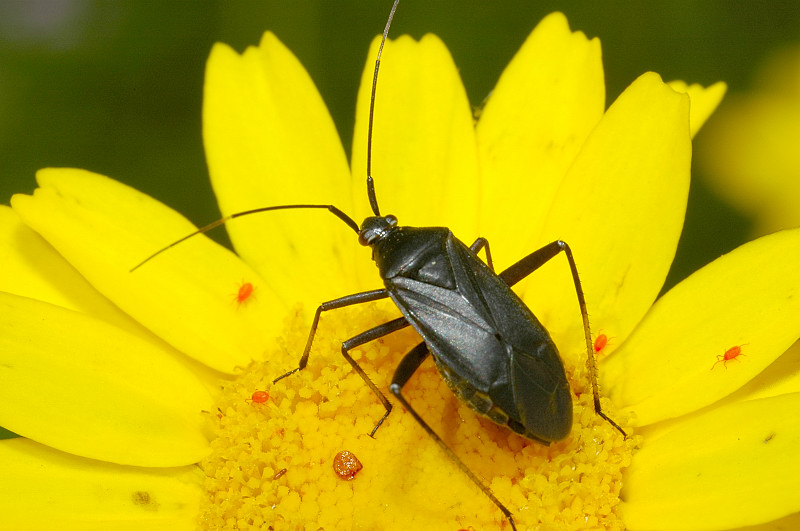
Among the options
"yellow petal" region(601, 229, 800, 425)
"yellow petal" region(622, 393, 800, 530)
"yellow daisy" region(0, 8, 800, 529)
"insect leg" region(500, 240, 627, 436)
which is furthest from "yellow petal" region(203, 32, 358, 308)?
"yellow petal" region(622, 393, 800, 530)

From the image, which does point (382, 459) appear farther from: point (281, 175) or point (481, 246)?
point (281, 175)

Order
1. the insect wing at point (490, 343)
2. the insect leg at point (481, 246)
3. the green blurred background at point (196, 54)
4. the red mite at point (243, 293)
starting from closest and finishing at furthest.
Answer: the insect wing at point (490, 343) < the insect leg at point (481, 246) < the red mite at point (243, 293) < the green blurred background at point (196, 54)

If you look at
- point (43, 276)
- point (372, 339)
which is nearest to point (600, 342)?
point (372, 339)

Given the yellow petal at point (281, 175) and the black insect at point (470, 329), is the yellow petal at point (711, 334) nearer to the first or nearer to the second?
the black insect at point (470, 329)

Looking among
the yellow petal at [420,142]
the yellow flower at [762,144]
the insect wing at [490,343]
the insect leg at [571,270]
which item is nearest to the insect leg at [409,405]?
the insect wing at [490,343]

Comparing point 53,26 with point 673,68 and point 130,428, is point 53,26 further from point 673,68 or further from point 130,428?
point 673,68

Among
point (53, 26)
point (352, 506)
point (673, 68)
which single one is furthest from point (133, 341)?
point (673, 68)
